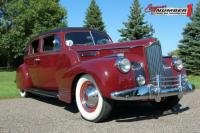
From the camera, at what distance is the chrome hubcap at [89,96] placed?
24.6 ft

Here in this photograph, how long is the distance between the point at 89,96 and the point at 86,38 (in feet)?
7.16

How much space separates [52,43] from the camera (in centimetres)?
965

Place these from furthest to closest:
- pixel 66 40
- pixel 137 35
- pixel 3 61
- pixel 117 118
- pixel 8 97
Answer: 1. pixel 3 61
2. pixel 137 35
3. pixel 8 97
4. pixel 66 40
5. pixel 117 118

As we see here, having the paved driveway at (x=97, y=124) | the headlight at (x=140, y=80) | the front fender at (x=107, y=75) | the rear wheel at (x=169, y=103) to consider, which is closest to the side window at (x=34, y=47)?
the paved driveway at (x=97, y=124)

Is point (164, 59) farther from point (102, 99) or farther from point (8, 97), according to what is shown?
point (8, 97)

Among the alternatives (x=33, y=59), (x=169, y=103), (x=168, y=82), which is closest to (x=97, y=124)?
(x=168, y=82)

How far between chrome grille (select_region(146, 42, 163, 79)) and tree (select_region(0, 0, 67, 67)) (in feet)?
127

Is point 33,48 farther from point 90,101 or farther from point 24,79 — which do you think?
point 90,101

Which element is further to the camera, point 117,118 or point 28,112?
point 28,112

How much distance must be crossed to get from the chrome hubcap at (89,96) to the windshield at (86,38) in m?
1.65

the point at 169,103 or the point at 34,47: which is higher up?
the point at 34,47

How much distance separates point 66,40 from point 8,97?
3.48 metres

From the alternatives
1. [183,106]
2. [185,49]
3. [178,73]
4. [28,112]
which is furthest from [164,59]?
[185,49]

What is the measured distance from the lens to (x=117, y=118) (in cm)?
782
